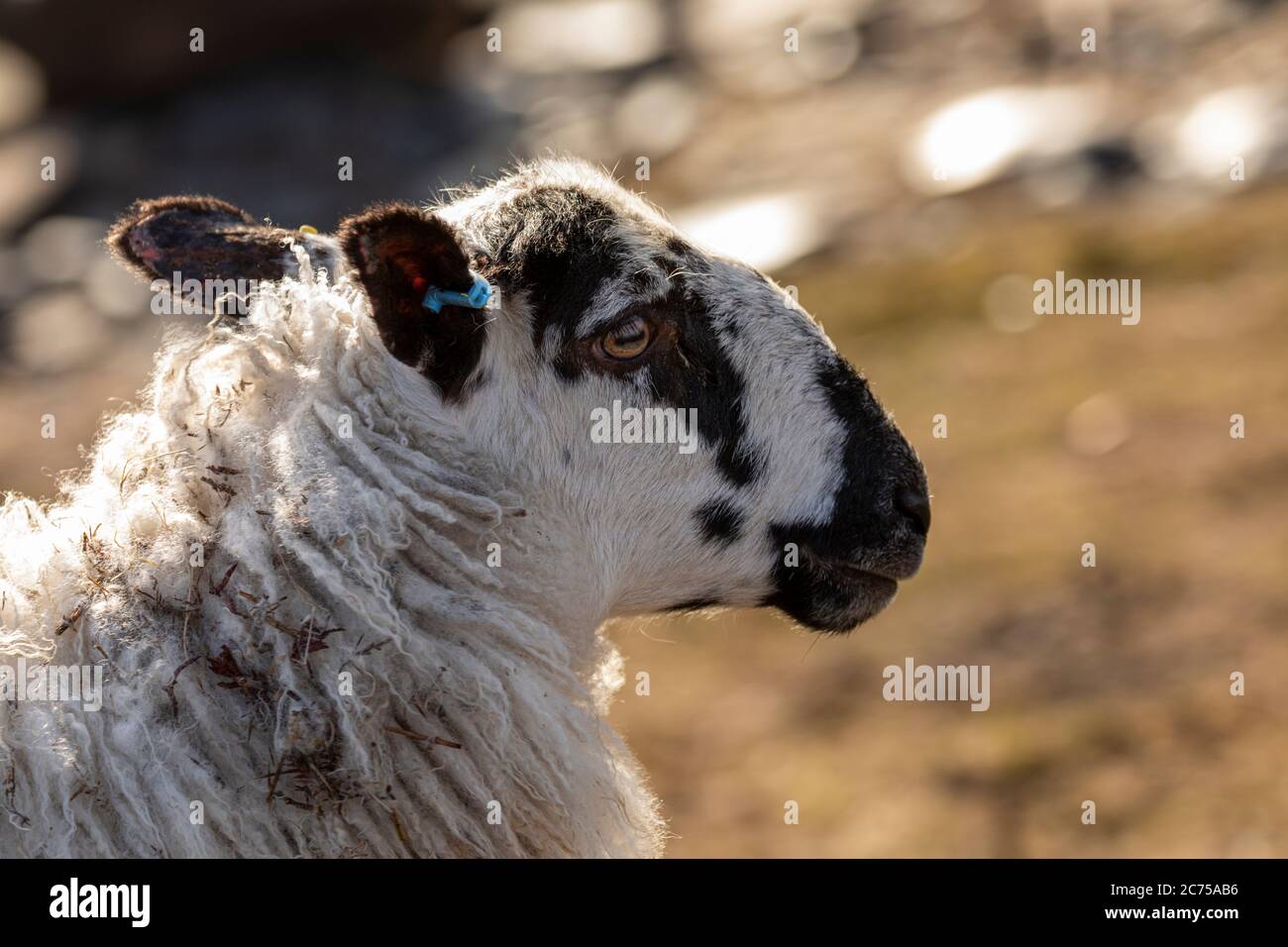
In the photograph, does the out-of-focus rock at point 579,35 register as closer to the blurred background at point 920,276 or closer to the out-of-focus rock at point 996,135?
the blurred background at point 920,276

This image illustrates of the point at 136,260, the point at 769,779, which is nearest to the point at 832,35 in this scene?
the point at 769,779

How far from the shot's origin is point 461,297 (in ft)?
11.7

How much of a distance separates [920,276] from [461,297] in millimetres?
14372

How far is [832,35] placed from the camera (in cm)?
2362

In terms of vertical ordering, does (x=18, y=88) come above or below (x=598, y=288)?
above

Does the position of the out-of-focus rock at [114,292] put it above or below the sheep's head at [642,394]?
above

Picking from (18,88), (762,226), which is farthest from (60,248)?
(762,226)

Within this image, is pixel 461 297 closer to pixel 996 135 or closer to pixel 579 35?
pixel 996 135

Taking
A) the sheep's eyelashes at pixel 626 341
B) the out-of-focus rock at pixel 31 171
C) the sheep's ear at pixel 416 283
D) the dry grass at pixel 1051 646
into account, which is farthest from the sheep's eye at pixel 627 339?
the out-of-focus rock at pixel 31 171

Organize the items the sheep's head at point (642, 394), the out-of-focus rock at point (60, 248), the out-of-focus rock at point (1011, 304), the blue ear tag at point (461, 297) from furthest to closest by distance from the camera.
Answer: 1. the out-of-focus rock at point (60, 248)
2. the out-of-focus rock at point (1011, 304)
3. the sheep's head at point (642, 394)
4. the blue ear tag at point (461, 297)

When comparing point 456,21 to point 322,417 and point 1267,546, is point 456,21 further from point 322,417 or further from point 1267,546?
point 322,417

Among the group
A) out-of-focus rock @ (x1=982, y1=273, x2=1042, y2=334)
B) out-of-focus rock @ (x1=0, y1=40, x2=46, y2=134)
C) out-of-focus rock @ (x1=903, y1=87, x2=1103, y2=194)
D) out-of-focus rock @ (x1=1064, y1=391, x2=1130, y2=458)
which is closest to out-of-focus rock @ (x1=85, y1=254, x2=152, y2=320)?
out-of-focus rock @ (x1=0, y1=40, x2=46, y2=134)

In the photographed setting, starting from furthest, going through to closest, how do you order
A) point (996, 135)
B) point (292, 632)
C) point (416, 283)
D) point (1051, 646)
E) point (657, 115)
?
point (657, 115)
point (996, 135)
point (1051, 646)
point (416, 283)
point (292, 632)

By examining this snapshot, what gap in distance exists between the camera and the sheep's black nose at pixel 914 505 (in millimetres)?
4258
